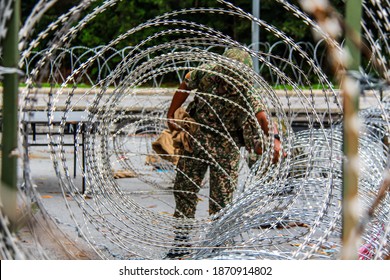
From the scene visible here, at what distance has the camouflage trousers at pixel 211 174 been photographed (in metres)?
7.16

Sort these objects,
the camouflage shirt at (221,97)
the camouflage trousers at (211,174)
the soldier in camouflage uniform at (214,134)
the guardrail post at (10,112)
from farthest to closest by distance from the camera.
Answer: the camouflage trousers at (211,174) < the soldier in camouflage uniform at (214,134) < the camouflage shirt at (221,97) < the guardrail post at (10,112)

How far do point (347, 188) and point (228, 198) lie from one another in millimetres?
4914

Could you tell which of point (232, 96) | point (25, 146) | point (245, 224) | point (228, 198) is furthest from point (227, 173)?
point (25, 146)

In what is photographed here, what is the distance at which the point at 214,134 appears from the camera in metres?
7.25

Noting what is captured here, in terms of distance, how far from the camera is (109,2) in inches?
175

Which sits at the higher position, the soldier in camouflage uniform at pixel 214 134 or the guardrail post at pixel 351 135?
the guardrail post at pixel 351 135

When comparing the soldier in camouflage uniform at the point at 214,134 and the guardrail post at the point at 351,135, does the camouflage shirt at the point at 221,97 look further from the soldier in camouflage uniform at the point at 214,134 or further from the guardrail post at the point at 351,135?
the guardrail post at the point at 351,135

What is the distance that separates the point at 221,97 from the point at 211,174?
0.80 meters

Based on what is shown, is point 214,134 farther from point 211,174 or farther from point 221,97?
point 221,97

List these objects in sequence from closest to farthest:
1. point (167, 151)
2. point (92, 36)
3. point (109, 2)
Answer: point (109, 2)
point (167, 151)
point (92, 36)

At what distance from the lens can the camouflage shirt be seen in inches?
274

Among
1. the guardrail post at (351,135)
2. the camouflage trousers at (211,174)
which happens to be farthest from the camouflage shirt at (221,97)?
the guardrail post at (351,135)
